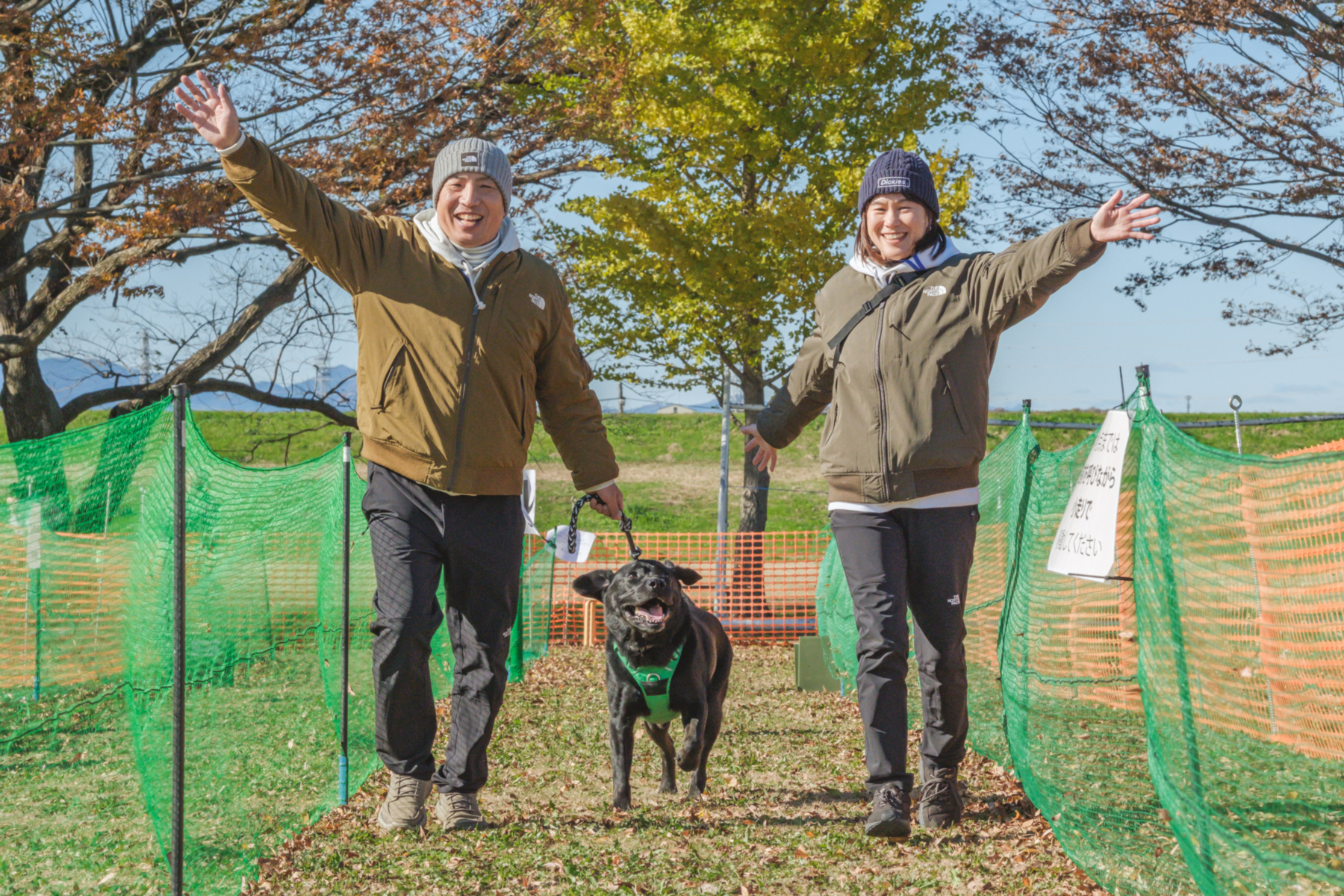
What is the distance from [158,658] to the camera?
3775 mm

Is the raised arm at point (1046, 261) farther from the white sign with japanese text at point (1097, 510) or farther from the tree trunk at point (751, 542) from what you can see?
the tree trunk at point (751, 542)

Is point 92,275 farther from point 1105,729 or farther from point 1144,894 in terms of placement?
point 1144,894

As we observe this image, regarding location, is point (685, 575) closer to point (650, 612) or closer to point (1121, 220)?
point (650, 612)

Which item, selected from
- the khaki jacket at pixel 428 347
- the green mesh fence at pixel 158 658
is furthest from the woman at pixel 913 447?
the green mesh fence at pixel 158 658

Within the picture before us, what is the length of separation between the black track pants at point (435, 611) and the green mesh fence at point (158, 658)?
597mm

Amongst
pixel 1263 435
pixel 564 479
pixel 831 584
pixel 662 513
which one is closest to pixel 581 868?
pixel 831 584

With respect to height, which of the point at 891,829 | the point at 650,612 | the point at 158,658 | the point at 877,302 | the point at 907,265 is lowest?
the point at 891,829

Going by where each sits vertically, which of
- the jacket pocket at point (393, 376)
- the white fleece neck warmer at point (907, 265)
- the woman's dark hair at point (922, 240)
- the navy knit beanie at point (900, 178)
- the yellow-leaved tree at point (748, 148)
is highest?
the yellow-leaved tree at point (748, 148)

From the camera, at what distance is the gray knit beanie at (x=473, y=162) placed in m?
3.62

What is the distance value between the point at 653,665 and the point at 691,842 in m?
0.82

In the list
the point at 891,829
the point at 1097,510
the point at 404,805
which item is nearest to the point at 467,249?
the point at 404,805

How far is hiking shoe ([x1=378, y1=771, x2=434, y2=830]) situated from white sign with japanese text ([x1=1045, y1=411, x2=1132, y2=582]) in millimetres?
2157

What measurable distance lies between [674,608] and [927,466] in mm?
1242

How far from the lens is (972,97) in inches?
515
